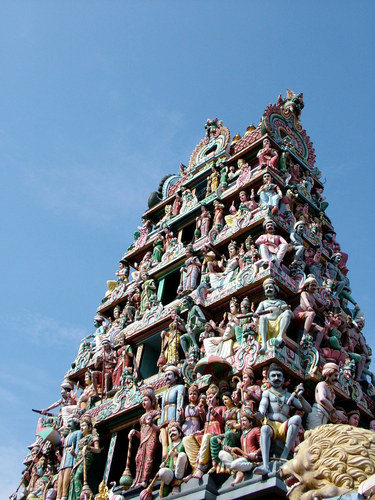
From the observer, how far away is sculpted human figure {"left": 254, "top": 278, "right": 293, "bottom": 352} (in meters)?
13.9

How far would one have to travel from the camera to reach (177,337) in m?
16.8

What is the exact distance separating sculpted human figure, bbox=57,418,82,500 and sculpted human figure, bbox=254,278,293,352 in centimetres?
617

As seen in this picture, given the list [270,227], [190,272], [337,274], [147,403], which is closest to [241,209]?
[270,227]

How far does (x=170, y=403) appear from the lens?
1462 centimetres

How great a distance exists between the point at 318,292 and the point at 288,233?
1948 mm

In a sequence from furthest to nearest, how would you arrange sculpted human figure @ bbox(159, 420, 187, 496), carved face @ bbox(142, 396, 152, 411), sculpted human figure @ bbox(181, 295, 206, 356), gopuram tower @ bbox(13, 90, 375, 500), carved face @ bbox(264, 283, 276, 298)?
sculpted human figure @ bbox(181, 295, 206, 356)
carved face @ bbox(142, 396, 152, 411)
carved face @ bbox(264, 283, 276, 298)
sculpted human figure @ bbox(159, 420, 187, 496)
gopuram tower @ bbox(13, 90, 375, 500)

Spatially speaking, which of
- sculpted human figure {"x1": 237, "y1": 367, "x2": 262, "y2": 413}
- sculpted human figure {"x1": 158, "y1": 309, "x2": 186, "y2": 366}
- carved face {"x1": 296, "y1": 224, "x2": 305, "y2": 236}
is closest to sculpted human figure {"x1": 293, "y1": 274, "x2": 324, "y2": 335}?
sculpted human figure {"x1": 237, "y1": 367, "x2": 262, "y2": 413}

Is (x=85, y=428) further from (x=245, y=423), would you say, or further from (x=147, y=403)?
(x=245, y=423)

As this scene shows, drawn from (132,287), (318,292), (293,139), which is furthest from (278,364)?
(293,139)

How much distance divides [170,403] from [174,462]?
167 cm

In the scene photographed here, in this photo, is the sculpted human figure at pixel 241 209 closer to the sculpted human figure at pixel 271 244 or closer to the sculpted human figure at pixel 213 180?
the sculpted human figure at pixel 271 244

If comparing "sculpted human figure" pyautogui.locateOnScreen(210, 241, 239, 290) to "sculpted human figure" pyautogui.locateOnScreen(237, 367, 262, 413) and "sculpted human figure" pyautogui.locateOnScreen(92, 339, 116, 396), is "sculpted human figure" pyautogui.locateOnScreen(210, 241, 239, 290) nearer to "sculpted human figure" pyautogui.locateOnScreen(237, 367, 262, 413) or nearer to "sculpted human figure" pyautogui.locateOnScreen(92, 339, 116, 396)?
"sculpted human figure" pyautogui.locateOnScreen(237, 367, 262, 413)

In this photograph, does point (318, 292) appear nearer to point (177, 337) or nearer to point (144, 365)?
point (177, 337)

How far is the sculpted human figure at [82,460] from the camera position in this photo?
16047mm
